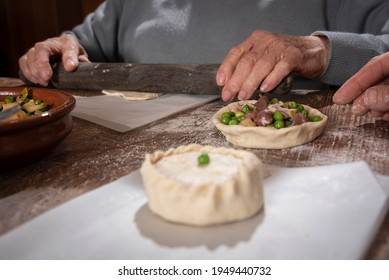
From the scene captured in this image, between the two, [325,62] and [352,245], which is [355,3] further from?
[352,245]

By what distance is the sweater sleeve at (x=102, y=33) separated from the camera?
360cm

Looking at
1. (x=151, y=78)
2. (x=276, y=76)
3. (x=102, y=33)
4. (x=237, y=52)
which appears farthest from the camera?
(x=102, y=33)

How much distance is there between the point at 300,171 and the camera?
1493 mm

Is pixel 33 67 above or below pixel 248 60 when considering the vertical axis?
below

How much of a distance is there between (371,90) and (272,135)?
58 cm

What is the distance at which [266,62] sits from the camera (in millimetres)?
2312

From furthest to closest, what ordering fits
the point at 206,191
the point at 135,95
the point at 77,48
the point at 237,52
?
the point at 77,48 < the point at 135,95 < the point at 237,52 < the point at 206,191

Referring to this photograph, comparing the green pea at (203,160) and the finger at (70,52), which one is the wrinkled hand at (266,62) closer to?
the green pea at (203,160)

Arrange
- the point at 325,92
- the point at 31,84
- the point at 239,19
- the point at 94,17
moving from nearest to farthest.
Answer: the point at 325,92, the point at 239,19, the point at 31,84, the point at 94,17

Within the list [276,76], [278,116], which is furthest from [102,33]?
[278,116]

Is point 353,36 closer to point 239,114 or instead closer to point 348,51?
point 348,51

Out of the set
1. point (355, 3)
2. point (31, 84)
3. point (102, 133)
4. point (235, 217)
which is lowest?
point (31, 84)

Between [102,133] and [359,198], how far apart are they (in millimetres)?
1304

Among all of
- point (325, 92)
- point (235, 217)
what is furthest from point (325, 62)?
point (235, 217)
